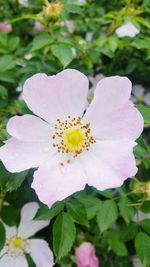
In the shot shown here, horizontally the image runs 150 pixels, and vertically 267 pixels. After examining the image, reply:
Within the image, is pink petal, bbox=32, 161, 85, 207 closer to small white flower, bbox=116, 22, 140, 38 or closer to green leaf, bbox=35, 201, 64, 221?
green leaf, bbox=35, 201, 64, 221

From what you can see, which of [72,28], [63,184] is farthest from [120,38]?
[63,184]

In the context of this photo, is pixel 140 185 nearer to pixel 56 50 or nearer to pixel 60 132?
pixel 60 132

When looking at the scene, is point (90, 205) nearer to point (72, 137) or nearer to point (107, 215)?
point (107, 215)

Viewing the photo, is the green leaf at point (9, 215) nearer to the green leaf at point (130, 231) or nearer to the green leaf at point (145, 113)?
the green leaf at point (130, 231)

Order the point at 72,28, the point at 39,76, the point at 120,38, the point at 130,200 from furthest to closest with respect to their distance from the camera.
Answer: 1. the point at 72,28
2. the point at 120,38
3. the point at 130,200
4. the point at 39,76

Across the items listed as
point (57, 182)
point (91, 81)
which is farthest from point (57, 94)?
point (91, 81)

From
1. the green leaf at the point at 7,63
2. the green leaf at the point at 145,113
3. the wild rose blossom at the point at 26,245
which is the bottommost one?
the wild rose blossom at the point at 26,245

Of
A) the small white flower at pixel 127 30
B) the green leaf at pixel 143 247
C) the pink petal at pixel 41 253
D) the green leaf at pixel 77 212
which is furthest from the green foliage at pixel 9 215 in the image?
the small white flower at pixel 127 30
